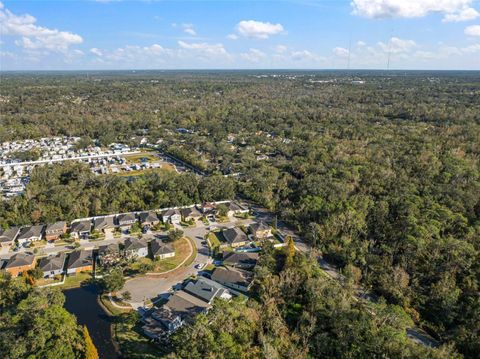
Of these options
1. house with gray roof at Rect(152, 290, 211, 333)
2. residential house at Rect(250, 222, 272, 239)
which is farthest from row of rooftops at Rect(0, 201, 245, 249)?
house with gray roof at Rect(152, 290, 211, 333)

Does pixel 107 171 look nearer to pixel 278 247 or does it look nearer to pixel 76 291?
pixel 76 291

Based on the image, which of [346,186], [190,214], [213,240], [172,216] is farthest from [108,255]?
[346,186]

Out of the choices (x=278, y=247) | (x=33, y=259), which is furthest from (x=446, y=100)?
(x=33, y=259)

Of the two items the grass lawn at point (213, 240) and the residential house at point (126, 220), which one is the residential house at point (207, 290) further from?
the residential house at point (126, 220)

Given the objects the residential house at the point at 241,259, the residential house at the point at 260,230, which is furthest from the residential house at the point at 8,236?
the residential house at the point at 260,230

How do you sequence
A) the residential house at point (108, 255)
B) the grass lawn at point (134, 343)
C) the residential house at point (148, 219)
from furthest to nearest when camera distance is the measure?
the residential house at point (148, 219)
the residential house at point (108, 255)
the grass lawn at point (134, 343)

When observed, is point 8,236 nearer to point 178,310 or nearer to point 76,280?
point 76,280

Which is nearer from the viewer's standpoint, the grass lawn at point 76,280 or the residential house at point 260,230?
the grass lawn at point 76,280
